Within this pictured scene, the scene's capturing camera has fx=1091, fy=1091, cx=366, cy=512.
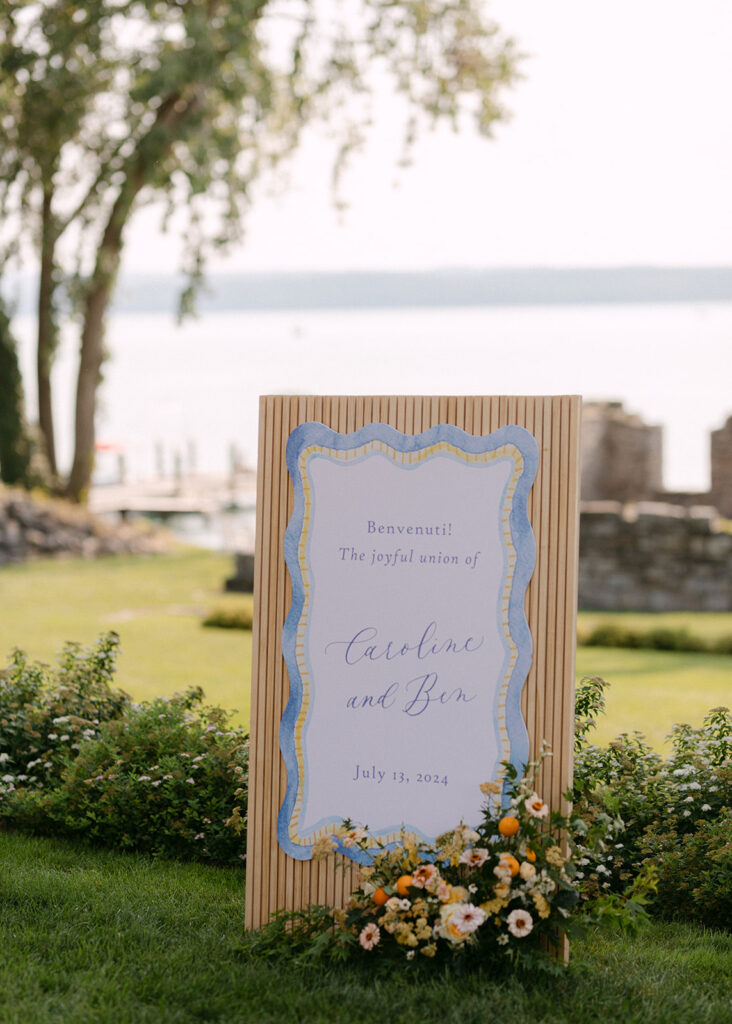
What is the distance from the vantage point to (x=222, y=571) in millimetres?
16812

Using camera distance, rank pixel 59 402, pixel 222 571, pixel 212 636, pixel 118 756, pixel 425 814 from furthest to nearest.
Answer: pixel 59 402 → pixel 222 571 → pixel 212 636 → pixel 118 756 → pixel 425 814

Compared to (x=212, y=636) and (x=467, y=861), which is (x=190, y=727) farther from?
(x=212, y=636)

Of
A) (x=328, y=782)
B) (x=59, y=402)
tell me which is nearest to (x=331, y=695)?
(x=328, y=782)

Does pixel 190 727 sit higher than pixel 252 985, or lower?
higher

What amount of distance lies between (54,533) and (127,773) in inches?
514

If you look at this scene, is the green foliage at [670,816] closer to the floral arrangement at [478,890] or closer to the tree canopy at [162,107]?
the floral arrangement at [478,890]

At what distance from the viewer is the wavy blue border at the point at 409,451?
3609 millimetres

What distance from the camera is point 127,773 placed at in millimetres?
5094

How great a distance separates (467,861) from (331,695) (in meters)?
0.72

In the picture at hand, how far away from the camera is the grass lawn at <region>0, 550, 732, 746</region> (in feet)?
29.7

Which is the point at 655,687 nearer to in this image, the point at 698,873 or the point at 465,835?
the point at 698,873

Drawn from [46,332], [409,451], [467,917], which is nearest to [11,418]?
[46,332]

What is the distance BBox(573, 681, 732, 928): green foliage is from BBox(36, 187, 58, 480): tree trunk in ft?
51.5

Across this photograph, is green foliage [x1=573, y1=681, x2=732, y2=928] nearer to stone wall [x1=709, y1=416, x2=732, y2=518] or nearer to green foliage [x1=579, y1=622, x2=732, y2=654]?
green foliage [x1=579, y1=622, x2=732, y2=654]
